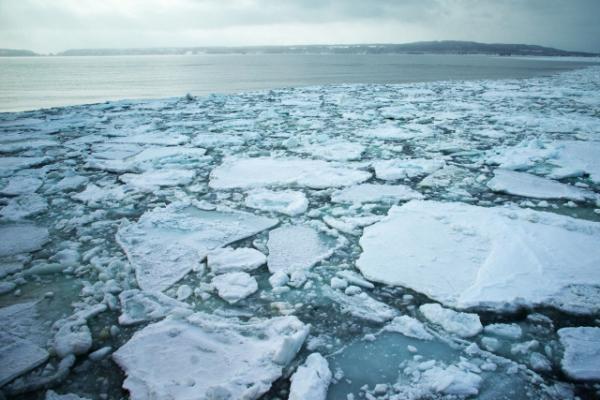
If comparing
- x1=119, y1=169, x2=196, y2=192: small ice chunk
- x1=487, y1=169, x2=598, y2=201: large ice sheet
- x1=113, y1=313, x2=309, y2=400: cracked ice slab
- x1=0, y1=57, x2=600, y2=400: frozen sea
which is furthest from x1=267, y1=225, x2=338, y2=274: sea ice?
x1=487, y1=169, x2=598, y2=201: large ice sheet

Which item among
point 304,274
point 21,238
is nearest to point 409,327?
point 304,274

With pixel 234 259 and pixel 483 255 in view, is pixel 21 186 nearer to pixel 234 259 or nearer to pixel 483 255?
pixel 234 259

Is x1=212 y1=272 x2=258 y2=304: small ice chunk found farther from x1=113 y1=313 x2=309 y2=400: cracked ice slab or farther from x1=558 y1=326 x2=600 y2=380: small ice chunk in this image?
x1=558 y1=326 x2=600 y2=380: small ice chunk

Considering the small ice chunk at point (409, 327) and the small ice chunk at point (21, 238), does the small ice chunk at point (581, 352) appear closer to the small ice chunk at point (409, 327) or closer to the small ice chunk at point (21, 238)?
the small ice chunk at point (409, 327)

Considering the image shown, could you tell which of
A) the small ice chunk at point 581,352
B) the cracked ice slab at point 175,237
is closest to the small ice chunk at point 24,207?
the cracked ice slab at point 175,237

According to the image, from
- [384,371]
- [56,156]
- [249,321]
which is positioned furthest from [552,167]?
[56,156]

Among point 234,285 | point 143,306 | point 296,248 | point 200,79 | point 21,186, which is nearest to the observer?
point 143,306

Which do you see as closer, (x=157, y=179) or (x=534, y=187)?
(x=534, y=187)
